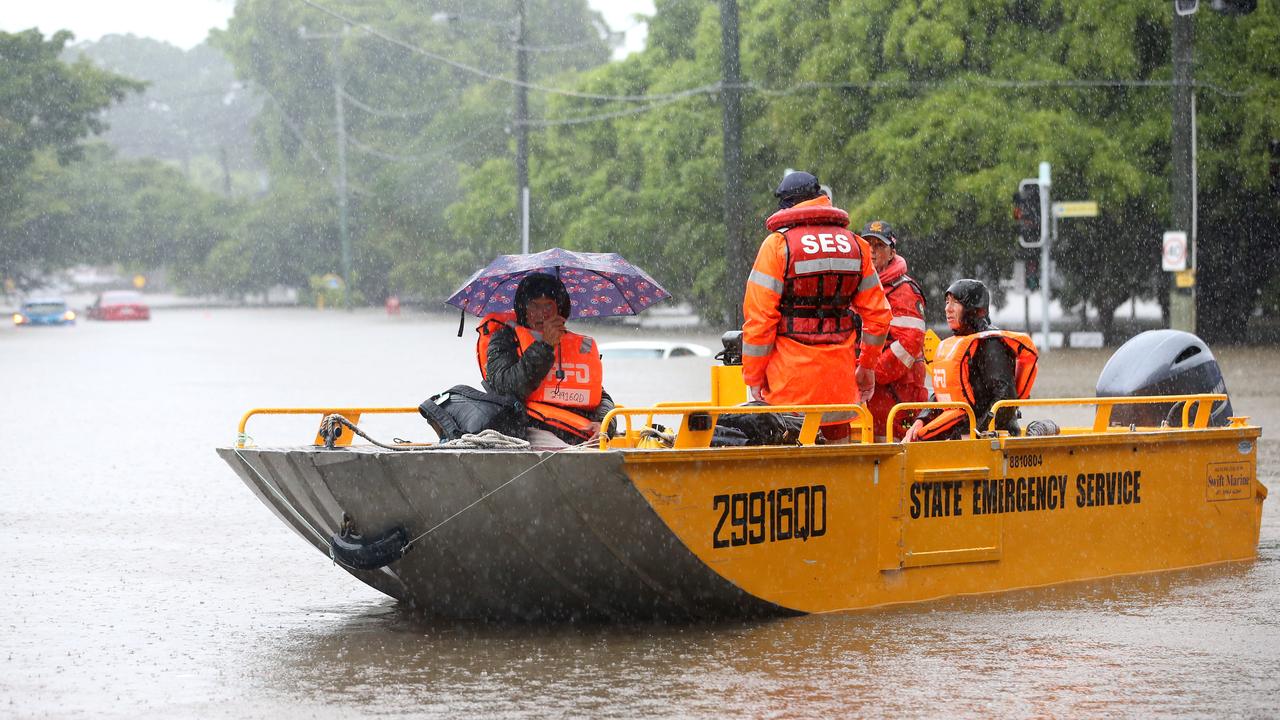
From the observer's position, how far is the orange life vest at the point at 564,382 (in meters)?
9.08

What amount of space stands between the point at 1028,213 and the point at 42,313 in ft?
151

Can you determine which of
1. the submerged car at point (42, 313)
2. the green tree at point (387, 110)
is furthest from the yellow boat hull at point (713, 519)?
the green tree at point (387, 110)

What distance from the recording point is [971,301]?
31.4 ft

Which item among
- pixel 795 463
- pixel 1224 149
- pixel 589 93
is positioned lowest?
pixel 795 463

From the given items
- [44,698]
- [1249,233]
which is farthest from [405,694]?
[1249,233]

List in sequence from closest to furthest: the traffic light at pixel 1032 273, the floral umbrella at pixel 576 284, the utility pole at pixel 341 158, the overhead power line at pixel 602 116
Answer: the floral umbrella at pixel 576 284, the traffic light at pixel 1032 273, the overhead power line at pixel 602 116, the utility pole at pixel 341 158

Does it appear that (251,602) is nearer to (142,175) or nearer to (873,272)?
(873,272)

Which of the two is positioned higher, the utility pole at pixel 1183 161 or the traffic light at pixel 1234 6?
the traffic light at pixel 1234 6

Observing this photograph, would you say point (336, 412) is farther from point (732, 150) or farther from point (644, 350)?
point (644, 350)

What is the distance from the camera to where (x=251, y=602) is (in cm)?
948

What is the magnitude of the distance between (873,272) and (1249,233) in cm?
3280

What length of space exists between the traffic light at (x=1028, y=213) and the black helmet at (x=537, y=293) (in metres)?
19.0

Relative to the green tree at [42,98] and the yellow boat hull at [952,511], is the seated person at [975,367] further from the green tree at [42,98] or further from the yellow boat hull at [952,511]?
the green tree at [42,98]

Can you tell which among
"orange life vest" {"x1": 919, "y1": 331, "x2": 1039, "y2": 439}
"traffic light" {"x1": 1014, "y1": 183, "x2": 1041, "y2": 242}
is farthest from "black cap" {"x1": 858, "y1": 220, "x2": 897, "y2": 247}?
"traffic light" {"x1": 1014, "y1": 183, "x2": 1041, "y2": 242}
